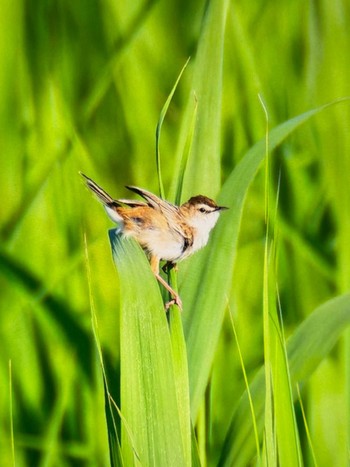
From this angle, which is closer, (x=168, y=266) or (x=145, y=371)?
(x=145, y=371)

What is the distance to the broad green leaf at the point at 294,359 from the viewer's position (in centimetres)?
128

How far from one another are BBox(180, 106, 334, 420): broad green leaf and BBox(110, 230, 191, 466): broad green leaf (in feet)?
0.35

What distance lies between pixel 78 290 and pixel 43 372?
14 cm

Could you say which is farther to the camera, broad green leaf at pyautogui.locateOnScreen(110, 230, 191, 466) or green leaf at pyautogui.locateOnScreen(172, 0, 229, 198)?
green leaf at pyautogui.locateOnScreen(172, 0, 229, 198)

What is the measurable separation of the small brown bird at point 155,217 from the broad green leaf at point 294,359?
9.6 inches

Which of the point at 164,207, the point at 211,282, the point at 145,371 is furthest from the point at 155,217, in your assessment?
the point at 145,371

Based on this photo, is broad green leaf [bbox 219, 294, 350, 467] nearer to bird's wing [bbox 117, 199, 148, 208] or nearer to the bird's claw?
the bird's claw

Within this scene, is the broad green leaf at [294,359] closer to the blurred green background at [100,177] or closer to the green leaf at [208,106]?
the blurred green background at [100,177]

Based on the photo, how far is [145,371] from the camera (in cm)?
112

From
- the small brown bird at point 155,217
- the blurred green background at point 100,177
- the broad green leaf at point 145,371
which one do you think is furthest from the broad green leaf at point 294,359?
the small brown bird at point 155,217

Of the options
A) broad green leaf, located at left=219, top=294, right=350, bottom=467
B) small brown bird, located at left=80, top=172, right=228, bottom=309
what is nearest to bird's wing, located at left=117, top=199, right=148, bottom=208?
small brown bird, located at left=80, top=172, right=228, bottom=309

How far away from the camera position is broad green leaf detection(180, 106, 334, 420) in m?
1.23

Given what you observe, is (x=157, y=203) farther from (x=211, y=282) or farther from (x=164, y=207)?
(x=211, y=282)

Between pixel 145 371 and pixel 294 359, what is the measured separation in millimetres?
295
